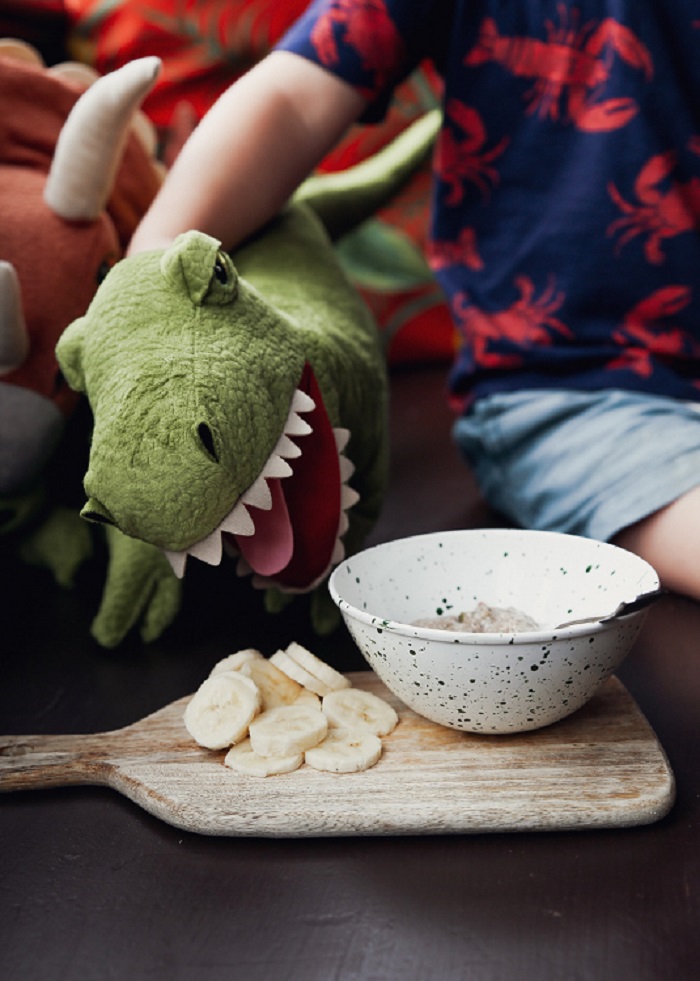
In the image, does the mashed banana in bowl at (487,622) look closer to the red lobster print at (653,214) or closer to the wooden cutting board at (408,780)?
the wooden cutting board at (408,780)

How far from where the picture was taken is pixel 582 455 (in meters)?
0.80

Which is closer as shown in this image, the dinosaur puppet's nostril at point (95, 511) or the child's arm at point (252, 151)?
the dinosaur puppet's nostril at point (95, 511)

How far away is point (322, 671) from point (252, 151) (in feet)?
1.31

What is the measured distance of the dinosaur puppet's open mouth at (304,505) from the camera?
1.86ft

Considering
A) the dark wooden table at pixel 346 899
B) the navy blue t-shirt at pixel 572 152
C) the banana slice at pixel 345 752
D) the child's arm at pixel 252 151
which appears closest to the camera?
the dark wooden table at pixel 346 899

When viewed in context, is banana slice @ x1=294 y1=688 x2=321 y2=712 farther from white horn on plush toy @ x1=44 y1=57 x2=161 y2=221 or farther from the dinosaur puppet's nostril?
white horn on plush toy @ x1=44 y1=57 x2=161 y2=221

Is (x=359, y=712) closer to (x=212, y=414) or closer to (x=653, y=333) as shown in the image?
(x=212, y=414)

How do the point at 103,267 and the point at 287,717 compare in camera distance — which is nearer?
the point at 287,717

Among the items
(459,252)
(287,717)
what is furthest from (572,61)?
(287,717)

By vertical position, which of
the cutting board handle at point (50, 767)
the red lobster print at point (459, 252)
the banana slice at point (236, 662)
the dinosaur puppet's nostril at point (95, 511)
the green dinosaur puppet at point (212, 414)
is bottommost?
the cutting board handle at point (50, 767)

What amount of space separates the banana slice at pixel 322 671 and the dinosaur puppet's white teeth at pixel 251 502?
0.08 m

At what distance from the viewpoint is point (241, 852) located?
0.46 meters

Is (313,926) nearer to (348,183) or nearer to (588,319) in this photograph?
(588,319)

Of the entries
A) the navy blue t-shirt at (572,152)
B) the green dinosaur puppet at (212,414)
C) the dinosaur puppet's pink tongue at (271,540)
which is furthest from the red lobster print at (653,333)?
the dinosaur puppet's pink tongue at (271,540)
